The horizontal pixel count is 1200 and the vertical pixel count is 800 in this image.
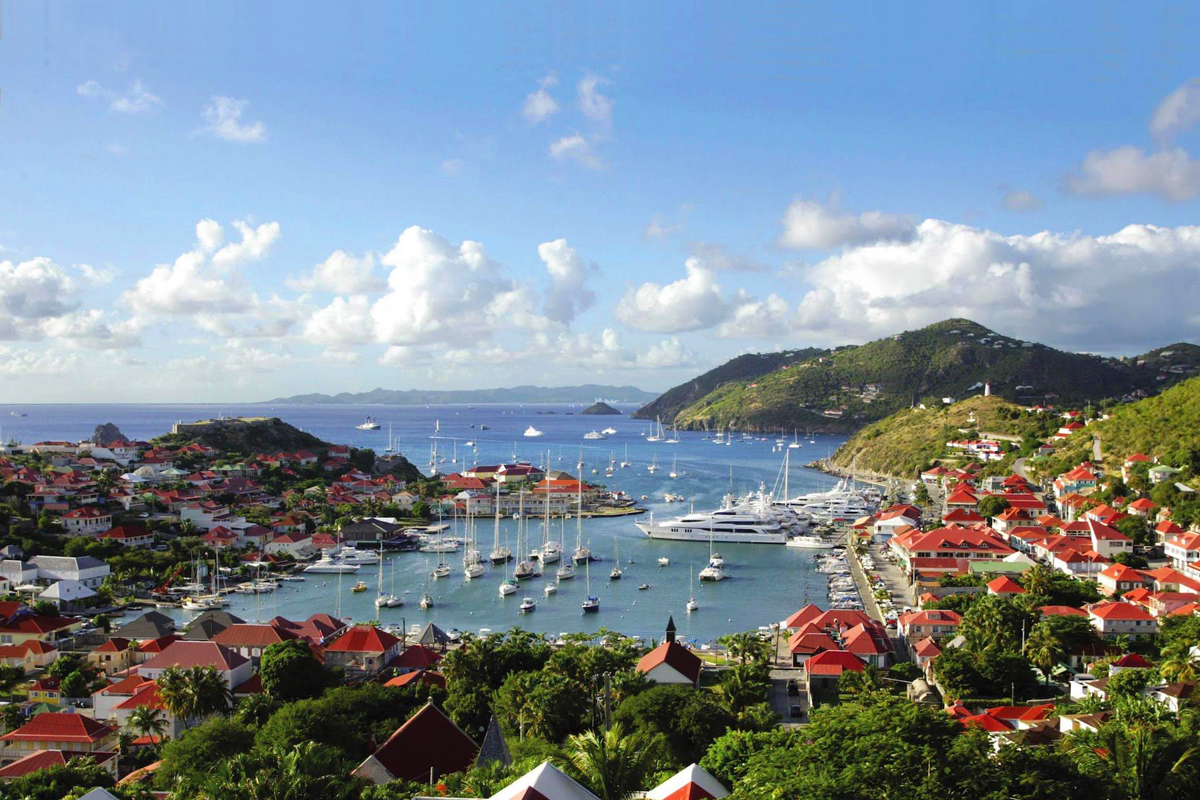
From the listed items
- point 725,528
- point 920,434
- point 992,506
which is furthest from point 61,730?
point 920,434

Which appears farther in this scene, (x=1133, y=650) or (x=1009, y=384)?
(x=1009, y=384)

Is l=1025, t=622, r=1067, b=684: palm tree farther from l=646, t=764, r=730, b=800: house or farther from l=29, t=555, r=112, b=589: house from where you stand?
l=29, t=555, r=112, b=589: house

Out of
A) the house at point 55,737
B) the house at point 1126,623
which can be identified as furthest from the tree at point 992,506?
the house at point 55,737

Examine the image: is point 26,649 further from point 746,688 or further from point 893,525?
point 893,525

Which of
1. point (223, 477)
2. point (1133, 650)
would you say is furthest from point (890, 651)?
point (223, 477)

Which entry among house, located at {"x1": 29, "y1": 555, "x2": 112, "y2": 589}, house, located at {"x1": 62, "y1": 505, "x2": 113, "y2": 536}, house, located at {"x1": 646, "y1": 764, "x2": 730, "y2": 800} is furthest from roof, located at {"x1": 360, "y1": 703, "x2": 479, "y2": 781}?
house, located at {"x1": 62, "y1": 505, "x2": 113, "y2": 536}
